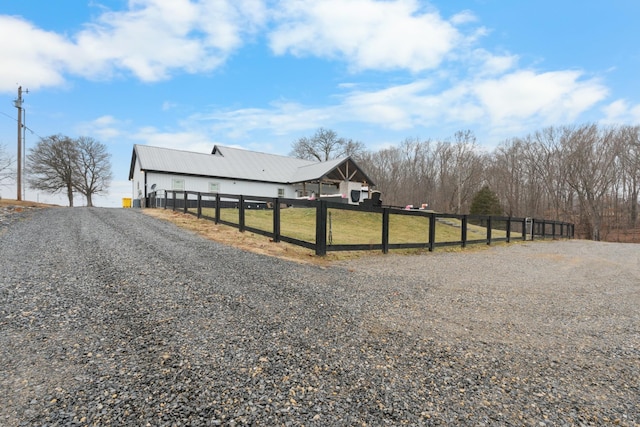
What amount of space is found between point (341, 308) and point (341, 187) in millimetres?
22380

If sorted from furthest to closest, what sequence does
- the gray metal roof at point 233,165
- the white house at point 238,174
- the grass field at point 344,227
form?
the gray metal roof at point 233,165 < the white house at point 238,174 < the grass field at point 344,227

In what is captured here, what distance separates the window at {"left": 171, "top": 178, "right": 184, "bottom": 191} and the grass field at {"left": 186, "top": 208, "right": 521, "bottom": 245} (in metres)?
11.3

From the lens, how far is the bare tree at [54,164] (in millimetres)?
31922

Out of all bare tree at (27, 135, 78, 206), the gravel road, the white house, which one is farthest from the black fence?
bare tree at (27, 135, 78, 206)

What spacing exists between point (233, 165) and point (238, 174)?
1.59 meters

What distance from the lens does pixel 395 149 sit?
44.8m

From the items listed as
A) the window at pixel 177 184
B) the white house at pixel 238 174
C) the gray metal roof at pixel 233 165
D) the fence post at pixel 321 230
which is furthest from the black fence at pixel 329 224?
the gray metal roof at pixel 233 165

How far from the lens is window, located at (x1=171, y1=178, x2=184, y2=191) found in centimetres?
2289

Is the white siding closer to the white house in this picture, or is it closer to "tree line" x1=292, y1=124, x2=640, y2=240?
the white house

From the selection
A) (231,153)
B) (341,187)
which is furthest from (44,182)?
(341,187)

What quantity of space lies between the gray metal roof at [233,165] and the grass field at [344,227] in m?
10.9

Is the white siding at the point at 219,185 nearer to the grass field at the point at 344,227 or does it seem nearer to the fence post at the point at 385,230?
the grass field at the point at 344,227

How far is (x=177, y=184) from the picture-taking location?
23.0 metres

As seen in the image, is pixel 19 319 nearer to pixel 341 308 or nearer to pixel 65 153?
pixel 341 308
